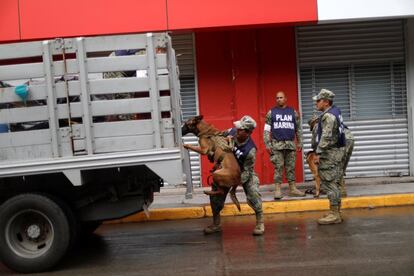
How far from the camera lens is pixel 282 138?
9.80 metres

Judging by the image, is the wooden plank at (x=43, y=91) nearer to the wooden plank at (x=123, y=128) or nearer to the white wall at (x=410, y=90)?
the wooden plank at (x=123, y=128)

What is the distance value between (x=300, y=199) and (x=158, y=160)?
4346 mm

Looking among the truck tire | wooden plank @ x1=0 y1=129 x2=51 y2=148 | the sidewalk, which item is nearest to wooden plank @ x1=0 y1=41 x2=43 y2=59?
wooden plank @ x1=0 y1=129 x2=51 y2=148

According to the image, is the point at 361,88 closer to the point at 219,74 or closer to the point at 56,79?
the point at 219,74

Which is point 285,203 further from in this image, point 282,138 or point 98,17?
point 98,17

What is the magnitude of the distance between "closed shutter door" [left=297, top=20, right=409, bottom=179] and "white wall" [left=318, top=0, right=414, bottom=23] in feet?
3.14

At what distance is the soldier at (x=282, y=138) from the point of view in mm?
9812

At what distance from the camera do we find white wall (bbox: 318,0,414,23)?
10219mm

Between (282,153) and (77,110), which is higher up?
(77,110)

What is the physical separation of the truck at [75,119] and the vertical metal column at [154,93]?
11 mm

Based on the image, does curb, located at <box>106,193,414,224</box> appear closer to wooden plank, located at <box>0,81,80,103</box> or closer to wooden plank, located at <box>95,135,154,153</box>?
wooden plank, located at <box>95,135,154,153</box>

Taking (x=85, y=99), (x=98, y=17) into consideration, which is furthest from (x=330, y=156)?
(x=98, y=17)

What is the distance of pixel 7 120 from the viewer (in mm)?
5824

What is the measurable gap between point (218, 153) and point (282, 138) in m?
3.16
